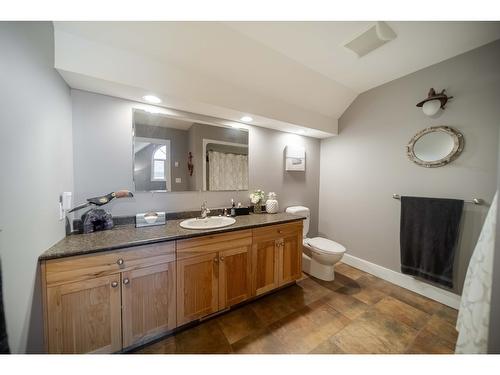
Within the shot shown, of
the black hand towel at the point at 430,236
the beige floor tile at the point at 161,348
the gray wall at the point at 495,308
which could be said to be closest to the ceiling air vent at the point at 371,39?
the gray wall at the point at 495,308

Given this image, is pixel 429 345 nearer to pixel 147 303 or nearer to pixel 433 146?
pixel 433 146

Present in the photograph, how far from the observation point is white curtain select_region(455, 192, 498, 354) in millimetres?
924

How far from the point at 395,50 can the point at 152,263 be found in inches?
111

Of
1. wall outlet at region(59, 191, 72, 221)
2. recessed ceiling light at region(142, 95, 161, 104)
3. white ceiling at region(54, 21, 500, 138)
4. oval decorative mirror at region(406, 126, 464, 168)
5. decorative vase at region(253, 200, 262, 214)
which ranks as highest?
white ceiling at region(54, 21, 500, 138)

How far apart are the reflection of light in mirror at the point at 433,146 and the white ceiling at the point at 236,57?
762 mm

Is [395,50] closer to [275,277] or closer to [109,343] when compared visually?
[275,277]

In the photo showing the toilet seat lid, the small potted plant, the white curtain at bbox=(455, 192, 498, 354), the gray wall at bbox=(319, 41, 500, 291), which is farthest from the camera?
the small potted plant

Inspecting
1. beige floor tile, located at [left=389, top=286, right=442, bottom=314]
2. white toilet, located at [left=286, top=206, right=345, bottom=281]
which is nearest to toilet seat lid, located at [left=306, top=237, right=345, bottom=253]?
white toilet, located at [left=286, top=206, right=345, bottom=281]

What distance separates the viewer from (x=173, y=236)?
1252 mm

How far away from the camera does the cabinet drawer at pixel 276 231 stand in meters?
1.68

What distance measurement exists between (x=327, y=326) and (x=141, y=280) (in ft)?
5.15

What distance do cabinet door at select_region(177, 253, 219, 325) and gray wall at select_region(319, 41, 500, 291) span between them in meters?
2.13

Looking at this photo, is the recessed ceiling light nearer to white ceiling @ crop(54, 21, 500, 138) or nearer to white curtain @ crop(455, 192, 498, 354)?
white ceiling @ crop(54, 21, 500, 138)
